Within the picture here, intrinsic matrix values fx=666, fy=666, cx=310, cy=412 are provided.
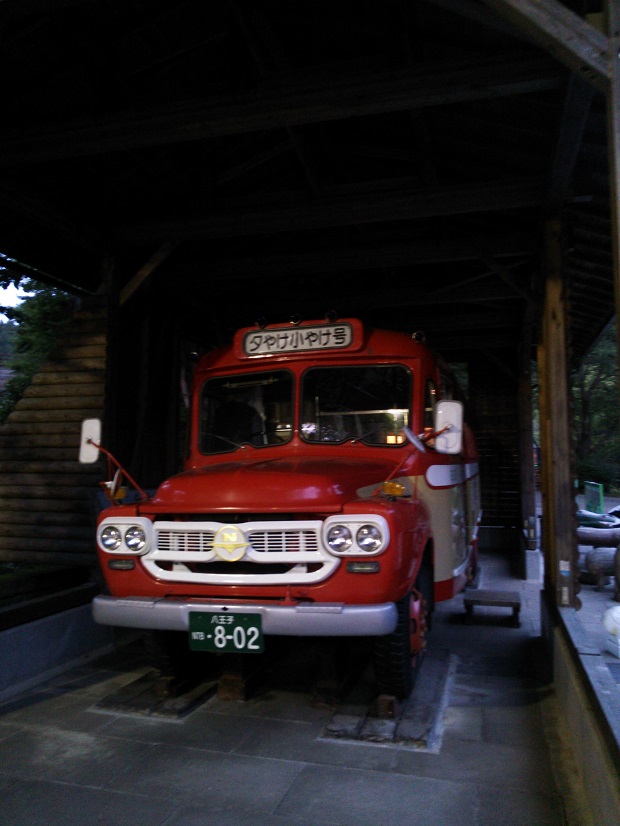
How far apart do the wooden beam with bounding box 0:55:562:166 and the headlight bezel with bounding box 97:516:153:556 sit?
2753 millimetres

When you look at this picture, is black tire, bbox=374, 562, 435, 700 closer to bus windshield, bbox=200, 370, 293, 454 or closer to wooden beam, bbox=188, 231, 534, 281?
bus windshield, bbox=200, 370, 293, 454

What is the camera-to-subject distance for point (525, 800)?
10.2 ft

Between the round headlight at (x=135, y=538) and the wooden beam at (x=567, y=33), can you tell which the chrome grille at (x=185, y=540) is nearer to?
the round headlight at (x=135, y=538)

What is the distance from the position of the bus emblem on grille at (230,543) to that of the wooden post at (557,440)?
279cm

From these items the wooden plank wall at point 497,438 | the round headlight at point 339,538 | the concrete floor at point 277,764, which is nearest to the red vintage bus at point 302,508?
the round headlight at point 339,538

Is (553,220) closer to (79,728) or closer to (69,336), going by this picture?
(69,336)

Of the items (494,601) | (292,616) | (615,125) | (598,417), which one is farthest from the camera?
(598,417)

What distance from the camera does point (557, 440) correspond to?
5.42m

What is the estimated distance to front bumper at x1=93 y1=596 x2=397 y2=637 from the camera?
3.39 metres

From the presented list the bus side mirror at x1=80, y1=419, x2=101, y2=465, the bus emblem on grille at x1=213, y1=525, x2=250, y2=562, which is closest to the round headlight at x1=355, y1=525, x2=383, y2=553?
the bus emblem on grille at x1=213, y1=525, x2=250, y2=562

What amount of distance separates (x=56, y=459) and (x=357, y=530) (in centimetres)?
406

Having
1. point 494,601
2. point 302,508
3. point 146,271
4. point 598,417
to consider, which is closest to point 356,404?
point 302,508

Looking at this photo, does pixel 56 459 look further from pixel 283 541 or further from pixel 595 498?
pixel 595 498

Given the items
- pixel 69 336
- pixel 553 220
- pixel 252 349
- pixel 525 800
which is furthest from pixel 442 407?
pixel 69 336
